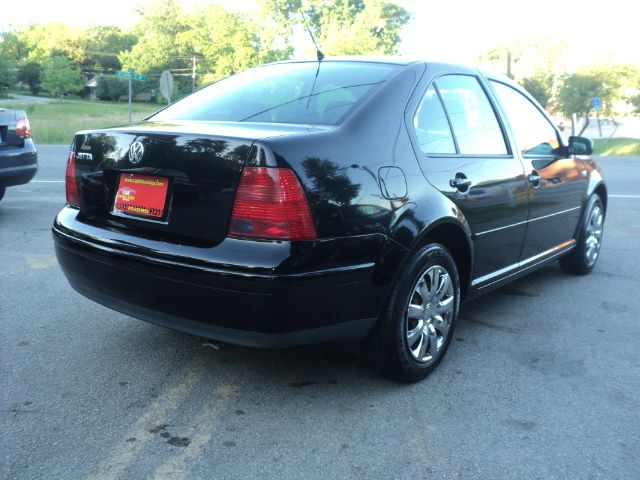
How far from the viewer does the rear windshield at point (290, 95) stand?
3.09 m

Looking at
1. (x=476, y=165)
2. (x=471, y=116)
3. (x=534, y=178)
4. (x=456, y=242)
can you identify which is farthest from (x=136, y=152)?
(x=534, y=178)

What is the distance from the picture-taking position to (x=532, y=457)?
2479mm

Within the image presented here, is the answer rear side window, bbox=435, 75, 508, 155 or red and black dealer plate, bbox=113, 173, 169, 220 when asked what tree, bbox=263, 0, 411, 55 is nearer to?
rear side window, bbox=435, 75, 508, 155

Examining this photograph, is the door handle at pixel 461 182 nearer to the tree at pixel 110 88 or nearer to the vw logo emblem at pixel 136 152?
the vw logo emblem at pixel 136 152

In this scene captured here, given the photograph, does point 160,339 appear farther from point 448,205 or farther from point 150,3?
point 150,3

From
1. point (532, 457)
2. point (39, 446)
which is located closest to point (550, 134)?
point (532, 457)

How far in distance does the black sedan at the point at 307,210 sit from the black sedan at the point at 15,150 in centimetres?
404

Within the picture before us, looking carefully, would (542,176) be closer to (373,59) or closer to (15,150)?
(373,59)

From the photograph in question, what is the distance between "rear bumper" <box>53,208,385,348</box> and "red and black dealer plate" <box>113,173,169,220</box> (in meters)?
0.18

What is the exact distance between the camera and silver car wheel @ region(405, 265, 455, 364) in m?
3.11

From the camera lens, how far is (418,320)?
3.15m

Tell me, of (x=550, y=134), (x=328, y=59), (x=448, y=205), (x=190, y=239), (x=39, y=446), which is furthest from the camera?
(x=550, y=134)

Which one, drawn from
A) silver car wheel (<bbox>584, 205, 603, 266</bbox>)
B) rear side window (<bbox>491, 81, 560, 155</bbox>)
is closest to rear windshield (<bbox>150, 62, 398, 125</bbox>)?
rear side window (<bbox>491, 81, 560, 155</bbox>)

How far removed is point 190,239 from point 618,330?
9.44ft
